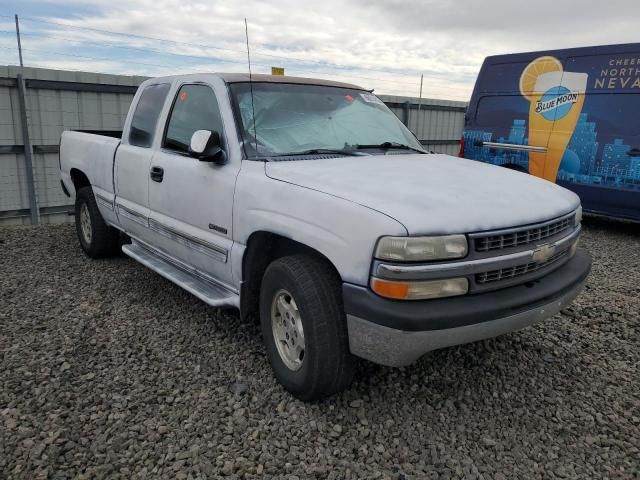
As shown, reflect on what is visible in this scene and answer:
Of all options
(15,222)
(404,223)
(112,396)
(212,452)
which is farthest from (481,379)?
(15,222)

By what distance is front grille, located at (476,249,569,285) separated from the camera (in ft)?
8.12

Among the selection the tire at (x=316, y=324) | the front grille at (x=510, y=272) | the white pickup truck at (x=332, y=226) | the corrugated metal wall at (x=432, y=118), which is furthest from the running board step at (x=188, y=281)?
the corrugated metal wall at (x=432, y=118)

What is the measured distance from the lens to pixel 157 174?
12.9ft

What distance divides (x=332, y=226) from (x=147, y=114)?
2.68 m

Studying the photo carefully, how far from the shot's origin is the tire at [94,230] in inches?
211

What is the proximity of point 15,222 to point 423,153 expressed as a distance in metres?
6.69

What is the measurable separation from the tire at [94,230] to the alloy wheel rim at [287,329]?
314 centimetres

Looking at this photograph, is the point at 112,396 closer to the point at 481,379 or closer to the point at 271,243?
the point at 271,243

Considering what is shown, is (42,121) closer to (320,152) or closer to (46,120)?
(46,120)

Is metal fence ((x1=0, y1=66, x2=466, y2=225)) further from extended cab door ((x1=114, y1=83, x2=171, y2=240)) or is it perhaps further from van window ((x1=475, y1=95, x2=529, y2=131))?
van window ((x1=475, y1=95, x2=529, y2=131))

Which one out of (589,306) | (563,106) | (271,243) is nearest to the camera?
(271,243)

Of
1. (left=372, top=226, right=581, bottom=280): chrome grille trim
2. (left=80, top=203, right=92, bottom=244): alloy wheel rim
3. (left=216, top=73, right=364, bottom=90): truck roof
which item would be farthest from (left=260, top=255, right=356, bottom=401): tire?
(left=80, top=203, right=92, bottom=244): alloy wheel rim

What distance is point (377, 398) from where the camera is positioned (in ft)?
9.64

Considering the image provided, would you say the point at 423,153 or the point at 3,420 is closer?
the point at 3,420
